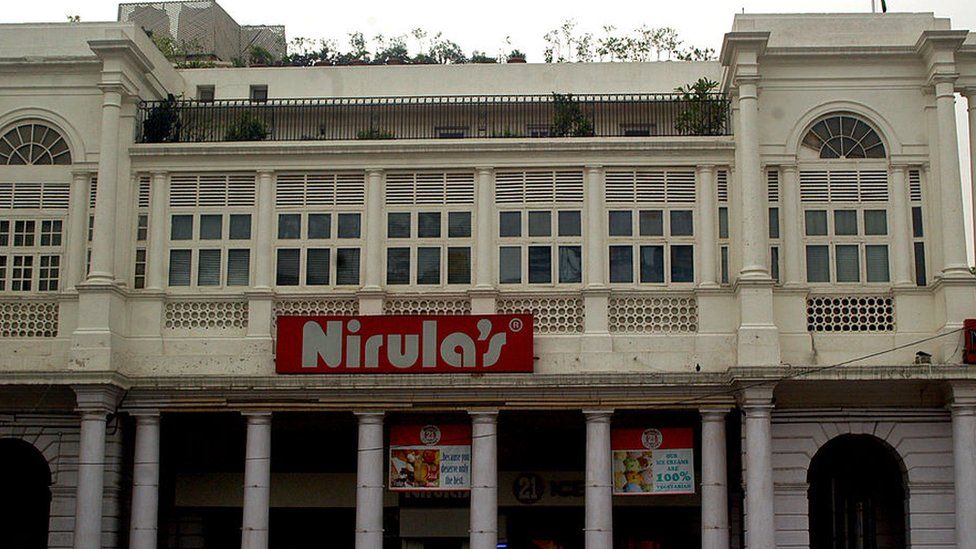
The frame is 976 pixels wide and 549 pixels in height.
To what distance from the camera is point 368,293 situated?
98.6 ft

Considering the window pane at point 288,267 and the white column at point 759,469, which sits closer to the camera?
the white column at point 759,469

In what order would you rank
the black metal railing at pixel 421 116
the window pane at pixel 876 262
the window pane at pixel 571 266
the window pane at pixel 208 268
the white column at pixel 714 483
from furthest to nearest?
the black metal railing at pixel 421 116, the window pane at pixel 208 268, the window pane at pixel 571 266, the window pane at pixel 876 262, the white column at pixel 714 483

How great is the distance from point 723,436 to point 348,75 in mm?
14273

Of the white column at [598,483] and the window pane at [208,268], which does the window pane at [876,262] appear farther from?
the window pane at [208,268]

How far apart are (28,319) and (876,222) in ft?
64.3

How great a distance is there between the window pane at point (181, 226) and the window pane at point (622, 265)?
32.5 feet

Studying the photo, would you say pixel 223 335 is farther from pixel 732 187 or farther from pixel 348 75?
pixel 732 187

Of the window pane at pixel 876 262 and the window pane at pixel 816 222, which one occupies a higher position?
the window pane at pixel 816 222

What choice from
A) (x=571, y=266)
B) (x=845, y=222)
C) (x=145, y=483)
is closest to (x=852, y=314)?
(x=845, y=222)

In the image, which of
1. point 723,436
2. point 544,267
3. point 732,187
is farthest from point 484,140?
point 723,436

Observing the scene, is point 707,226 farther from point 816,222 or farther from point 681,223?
point 816,222

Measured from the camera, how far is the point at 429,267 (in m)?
30.6

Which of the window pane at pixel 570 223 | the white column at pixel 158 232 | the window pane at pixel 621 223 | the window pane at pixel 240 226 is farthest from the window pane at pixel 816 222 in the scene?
the white column at pixel 158 232

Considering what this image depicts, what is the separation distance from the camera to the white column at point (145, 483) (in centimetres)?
2916
